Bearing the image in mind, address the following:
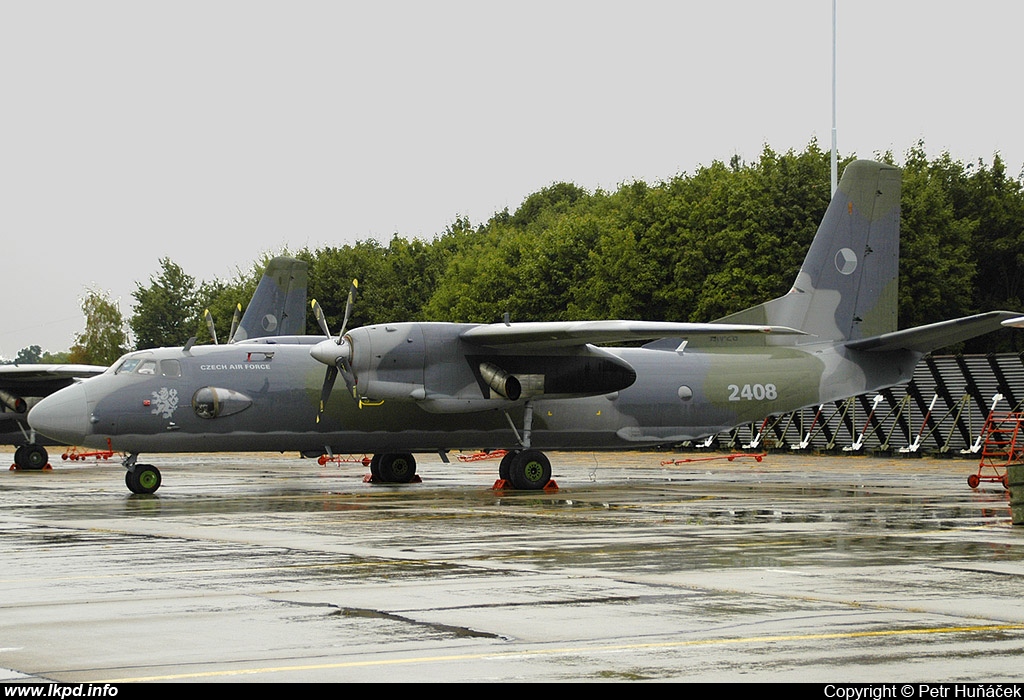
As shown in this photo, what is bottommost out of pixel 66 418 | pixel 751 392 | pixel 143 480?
pixel 143 480

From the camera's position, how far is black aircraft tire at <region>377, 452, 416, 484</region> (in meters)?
28.1

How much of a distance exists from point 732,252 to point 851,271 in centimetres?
2299

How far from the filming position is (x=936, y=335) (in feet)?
83.1

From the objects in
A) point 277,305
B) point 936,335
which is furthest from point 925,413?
point 277,305

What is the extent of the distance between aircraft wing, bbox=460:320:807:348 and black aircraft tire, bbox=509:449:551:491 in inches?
85.7

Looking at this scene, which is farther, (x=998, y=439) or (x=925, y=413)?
(x=925, y=413)

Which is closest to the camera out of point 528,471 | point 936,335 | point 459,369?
point 459,369

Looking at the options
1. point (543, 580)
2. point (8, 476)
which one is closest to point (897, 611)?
point (543, 580)

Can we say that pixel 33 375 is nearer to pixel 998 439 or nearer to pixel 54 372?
pixel 54 372

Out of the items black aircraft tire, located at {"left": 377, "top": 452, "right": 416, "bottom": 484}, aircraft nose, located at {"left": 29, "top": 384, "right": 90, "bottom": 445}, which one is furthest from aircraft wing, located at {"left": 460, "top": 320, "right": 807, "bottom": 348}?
aircraft nose, located at {"left": 29, "top": 384, "right": 90, "bottom": 445}

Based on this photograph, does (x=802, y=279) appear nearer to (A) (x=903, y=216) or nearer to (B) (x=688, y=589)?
(B) (x=688, y=589)

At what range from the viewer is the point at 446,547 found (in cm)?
1423

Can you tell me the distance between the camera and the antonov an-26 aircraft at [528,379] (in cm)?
2367

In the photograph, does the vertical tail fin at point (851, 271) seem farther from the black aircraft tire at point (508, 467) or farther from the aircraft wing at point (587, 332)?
the black aircraft tire at point (508, 467)
